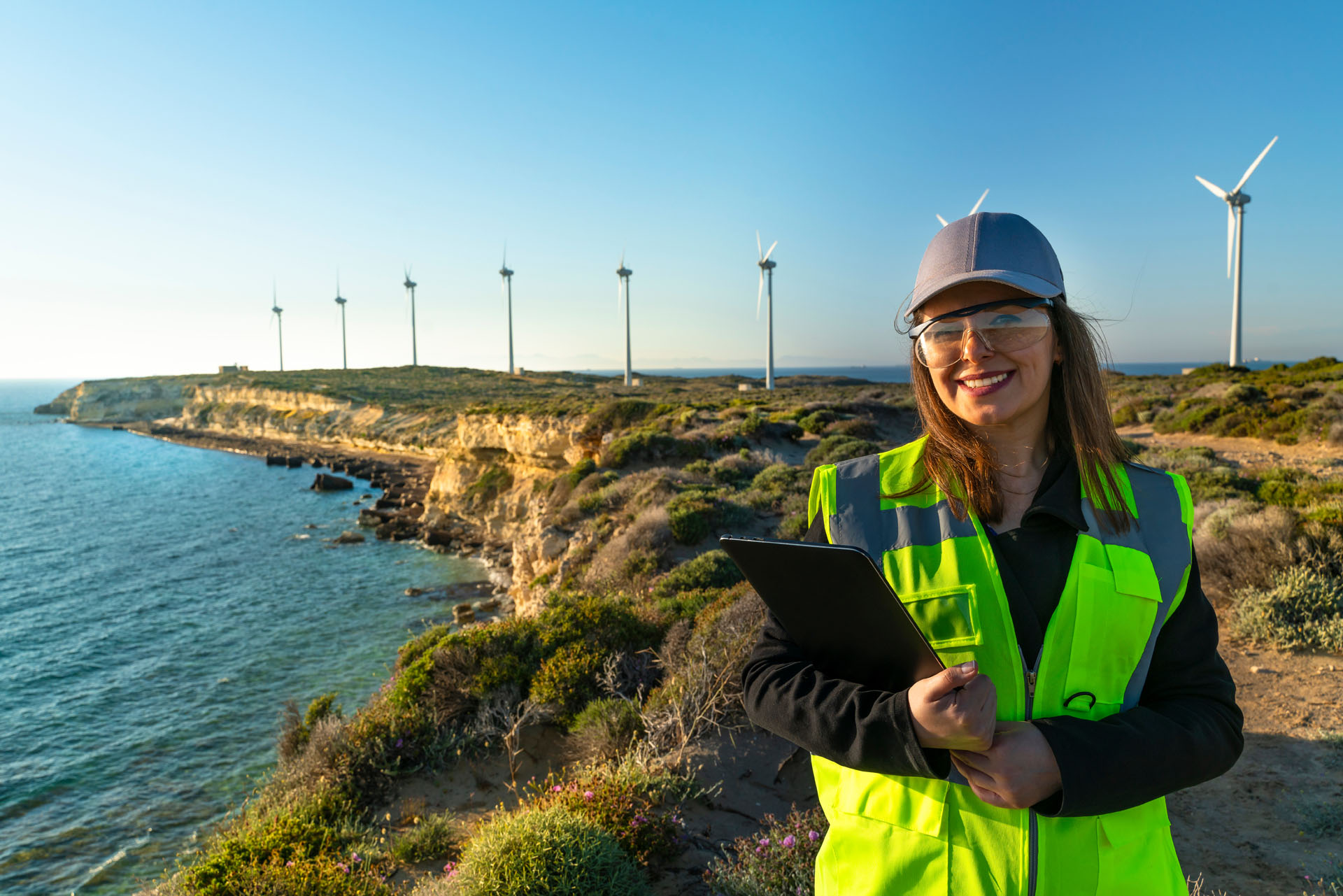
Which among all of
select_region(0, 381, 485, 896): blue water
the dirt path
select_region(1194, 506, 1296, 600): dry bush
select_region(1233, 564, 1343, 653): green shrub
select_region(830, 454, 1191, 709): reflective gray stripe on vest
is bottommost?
select_region(0, 381, 485, 896): blue water

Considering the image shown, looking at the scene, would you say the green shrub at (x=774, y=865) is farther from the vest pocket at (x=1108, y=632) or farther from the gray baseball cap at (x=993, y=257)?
the gray baseball cap at (x=993, y=257)

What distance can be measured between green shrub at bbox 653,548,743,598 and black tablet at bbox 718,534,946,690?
312 inches

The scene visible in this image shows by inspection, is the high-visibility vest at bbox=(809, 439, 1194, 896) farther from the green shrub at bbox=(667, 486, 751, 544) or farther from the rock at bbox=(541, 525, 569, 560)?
the rock at bbox=(541, 525, 569, 560)

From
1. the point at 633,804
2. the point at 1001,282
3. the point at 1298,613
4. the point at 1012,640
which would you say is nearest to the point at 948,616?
the point at 1012,640

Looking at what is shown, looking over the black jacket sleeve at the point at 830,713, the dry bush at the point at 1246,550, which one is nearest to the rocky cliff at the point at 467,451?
the dry bush at the point at 1246,550

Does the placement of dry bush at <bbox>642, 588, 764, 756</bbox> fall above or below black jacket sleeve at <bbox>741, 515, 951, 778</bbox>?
below

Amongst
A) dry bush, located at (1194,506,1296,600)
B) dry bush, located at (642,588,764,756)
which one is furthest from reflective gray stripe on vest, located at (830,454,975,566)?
dry bush, located at (1194,506,1296,600)

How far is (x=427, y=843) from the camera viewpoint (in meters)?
5.22

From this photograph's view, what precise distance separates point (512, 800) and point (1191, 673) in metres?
5.92

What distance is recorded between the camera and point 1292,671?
19.4 ft

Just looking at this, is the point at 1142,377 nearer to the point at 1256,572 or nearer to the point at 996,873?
the point at 1256,572

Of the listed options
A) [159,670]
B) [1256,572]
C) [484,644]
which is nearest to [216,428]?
[159,670]

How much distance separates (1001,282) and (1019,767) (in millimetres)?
1085

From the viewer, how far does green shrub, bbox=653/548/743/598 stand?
9.62m
